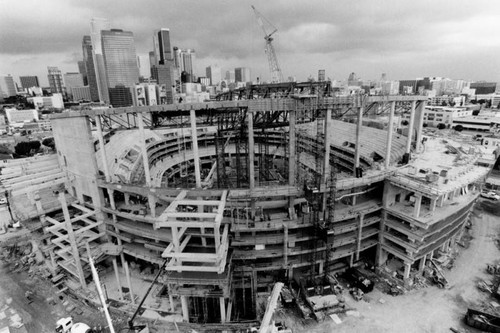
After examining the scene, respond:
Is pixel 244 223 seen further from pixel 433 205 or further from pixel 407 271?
pixel 433 205

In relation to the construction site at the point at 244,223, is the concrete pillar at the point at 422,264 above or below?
below

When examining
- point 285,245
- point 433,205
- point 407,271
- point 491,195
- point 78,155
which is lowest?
point 407,271

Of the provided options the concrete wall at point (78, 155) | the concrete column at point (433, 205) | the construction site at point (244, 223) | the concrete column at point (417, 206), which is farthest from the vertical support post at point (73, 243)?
the concrete column at point (433, 205)

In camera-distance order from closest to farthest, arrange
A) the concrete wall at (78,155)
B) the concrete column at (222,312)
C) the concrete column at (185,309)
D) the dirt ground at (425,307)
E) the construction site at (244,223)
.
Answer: the dirt ground at (425,307), the concrete column at (222,312), the concrete column at (185,309), the construction site at (244,223), the concrete wall at (78,155)

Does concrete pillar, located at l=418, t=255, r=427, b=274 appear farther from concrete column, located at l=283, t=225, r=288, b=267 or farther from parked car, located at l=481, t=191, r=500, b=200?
parked car, located at l=481, t=191, r=500, b=200

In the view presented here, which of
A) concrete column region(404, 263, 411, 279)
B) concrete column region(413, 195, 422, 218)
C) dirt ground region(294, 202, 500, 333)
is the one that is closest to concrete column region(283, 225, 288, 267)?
dirt ground region(294, 202, 500, 333)

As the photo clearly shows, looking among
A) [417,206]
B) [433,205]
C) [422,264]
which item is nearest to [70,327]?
[417,206]

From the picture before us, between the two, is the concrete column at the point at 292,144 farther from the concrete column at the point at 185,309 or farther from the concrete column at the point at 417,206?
the concrete column at the point at 185,309

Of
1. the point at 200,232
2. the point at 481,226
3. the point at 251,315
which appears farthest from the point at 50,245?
the point at 481,226
